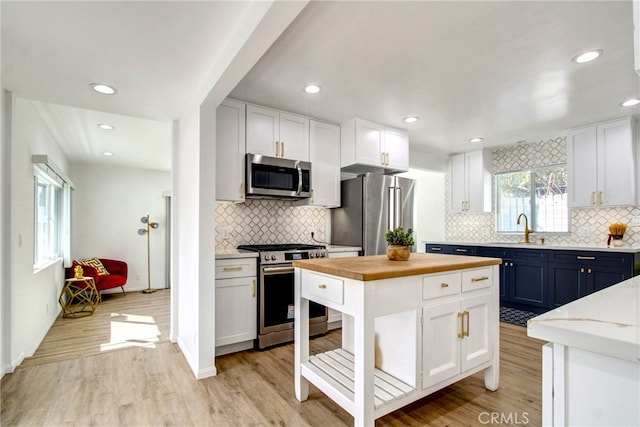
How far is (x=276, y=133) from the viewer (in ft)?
11.0

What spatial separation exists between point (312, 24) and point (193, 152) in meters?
1.44

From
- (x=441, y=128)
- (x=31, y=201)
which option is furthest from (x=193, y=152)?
(x=441, y=128)

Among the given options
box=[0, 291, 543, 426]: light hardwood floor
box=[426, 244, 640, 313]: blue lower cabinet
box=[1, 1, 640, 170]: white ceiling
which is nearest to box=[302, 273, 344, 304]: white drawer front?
box=[0, 291, 543, 426]: light hardwood floor

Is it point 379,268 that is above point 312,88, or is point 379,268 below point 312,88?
below

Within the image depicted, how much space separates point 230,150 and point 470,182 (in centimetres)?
387

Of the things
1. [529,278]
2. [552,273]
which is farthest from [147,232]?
[552,273]

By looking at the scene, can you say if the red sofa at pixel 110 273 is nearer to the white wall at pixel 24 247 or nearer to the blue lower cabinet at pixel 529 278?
the white wall at pixel 24 247

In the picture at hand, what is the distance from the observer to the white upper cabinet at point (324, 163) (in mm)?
3621

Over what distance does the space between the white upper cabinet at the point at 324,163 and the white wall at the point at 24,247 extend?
103 inches

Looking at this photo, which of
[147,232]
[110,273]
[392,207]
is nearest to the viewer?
[392,207]

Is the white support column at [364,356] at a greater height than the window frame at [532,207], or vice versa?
the window frame at [532,207]

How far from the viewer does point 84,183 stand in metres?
5.79

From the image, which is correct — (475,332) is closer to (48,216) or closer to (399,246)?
(399,246)

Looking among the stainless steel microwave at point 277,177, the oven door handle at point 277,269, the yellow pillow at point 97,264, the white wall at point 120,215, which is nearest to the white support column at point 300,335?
the oven door handle at point 277,269
